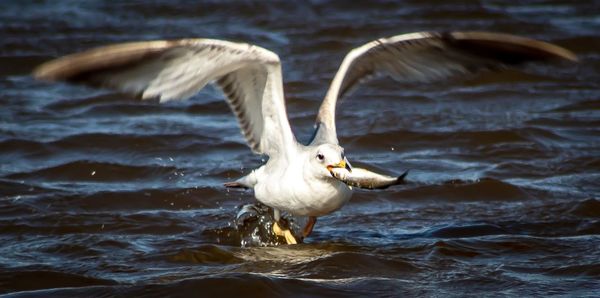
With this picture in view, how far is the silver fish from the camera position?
624 centimetres

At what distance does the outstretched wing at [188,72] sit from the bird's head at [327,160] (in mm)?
417

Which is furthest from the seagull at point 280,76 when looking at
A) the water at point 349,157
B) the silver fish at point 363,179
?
the water at point 349,157

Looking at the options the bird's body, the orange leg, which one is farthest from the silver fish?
the orange leg

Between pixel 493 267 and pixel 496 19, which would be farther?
pixel 496 19

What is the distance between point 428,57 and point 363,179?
147cm

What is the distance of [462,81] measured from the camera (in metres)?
11.9

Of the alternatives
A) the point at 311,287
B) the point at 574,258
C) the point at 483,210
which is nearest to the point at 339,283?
the point at 311,287

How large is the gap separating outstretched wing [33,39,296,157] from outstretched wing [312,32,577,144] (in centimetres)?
37

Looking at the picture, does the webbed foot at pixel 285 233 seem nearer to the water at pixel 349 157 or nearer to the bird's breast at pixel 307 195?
the water at pixel 349 157

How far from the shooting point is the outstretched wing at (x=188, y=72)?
6.47 metres

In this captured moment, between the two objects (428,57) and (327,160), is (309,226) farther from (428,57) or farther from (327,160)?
(428,57)

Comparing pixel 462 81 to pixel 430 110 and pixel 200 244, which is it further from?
pixel 200 244

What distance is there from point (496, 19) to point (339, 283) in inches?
333

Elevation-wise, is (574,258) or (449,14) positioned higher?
(449,14)
